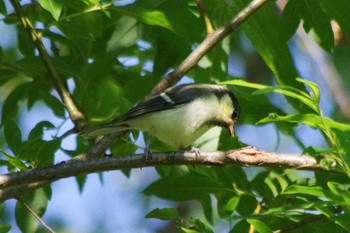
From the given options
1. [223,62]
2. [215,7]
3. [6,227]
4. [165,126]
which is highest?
[215,7]

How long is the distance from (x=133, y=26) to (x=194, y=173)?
103 cm

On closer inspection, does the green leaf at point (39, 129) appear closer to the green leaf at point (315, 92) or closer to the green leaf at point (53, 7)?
the green leaf at point (53, 7)

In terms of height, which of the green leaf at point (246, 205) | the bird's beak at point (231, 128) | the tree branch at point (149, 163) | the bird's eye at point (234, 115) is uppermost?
the bird's eye at point (234, 115)

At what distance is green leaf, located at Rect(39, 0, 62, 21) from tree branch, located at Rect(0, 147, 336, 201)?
2.32ft

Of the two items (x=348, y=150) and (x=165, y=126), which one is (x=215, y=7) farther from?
(x=348, y=150)

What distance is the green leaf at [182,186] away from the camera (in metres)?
3.74

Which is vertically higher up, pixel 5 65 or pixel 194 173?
pixel 5 65

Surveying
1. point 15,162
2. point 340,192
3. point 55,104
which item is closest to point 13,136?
point 15,162

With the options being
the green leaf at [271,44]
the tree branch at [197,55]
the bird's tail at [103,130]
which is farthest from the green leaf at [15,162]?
the green leaf at [271,44]

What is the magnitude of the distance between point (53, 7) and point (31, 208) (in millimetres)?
1249

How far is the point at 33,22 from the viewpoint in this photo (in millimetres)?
4238

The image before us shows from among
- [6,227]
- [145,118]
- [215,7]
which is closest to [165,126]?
[145,118]

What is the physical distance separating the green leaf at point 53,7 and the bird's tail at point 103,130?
78 cm

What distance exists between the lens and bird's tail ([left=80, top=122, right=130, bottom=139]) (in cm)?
389
